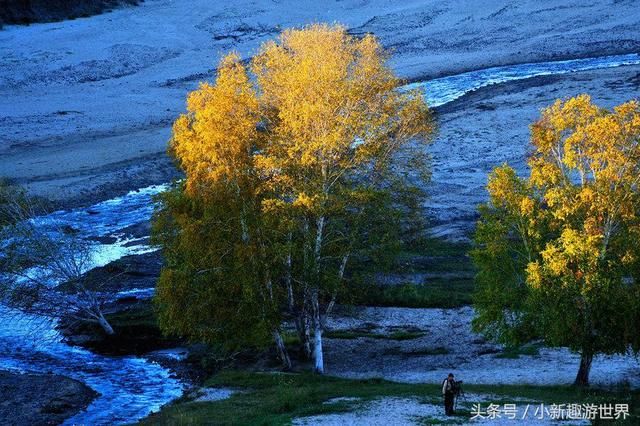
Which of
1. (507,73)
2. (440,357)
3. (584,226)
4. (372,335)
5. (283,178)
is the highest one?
(283,178)

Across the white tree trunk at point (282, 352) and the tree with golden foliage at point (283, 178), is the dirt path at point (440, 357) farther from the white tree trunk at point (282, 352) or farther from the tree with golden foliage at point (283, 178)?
the tree with golden foliage at point (283, 178)

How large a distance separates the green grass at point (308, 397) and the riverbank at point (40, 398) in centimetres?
398

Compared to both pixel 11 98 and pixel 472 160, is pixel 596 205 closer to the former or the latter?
pixel 472 160

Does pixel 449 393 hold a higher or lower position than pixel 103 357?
higher

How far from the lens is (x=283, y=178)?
3045 cm

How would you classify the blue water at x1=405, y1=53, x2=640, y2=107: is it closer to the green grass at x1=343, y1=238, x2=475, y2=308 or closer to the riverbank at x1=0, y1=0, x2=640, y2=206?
the riverbank at x1=0, y1=0, x2=640, y2=206

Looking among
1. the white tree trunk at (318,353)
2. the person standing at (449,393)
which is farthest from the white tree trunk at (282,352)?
the person standing at (449,393)

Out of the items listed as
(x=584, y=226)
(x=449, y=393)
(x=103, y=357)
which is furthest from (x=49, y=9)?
(x=449, y=393)

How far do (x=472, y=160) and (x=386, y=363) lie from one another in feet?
102

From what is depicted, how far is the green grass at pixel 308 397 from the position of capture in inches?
1049

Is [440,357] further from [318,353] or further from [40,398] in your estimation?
[40,398]

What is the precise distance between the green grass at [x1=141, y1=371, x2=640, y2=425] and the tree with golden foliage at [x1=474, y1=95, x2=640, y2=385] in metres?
1.90

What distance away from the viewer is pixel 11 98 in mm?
77062

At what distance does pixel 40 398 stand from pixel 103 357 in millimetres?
5968
